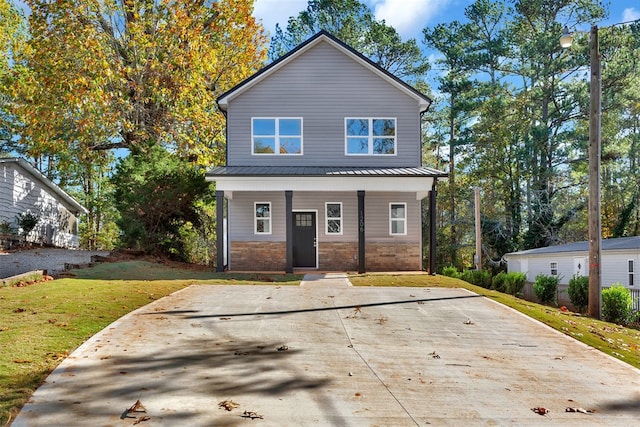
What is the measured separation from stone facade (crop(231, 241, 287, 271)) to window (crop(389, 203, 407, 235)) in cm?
408

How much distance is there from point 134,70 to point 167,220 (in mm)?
6946

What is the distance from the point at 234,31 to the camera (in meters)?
26.4

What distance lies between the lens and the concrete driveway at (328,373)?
16.8ft

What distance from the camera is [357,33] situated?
38.1 meters

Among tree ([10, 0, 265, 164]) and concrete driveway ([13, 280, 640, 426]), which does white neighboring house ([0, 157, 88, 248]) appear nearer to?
tree ([10, 0, 265, 164])

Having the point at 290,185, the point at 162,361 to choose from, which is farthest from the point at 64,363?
the point at 290,185

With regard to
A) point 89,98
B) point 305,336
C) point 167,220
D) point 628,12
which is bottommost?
point 305,336

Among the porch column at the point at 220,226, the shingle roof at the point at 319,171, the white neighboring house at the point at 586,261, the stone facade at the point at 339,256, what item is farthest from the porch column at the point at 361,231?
the white neighboring house at the point at 586,261

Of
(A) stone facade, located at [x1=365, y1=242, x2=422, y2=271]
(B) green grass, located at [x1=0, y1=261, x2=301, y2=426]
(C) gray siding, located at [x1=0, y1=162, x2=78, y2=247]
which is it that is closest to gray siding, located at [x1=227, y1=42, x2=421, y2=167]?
(A) stone facade, located at [x1=365, y1=242, x2=422, y2=271]

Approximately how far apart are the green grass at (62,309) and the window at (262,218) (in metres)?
2.77

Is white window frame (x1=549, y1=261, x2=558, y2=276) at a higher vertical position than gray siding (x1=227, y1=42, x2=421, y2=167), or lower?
lower

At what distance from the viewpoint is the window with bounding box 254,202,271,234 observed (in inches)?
777

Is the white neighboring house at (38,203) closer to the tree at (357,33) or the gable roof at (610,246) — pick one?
the tree at (357,33)

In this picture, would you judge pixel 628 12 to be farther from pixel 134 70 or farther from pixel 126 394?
pixel 126 394
